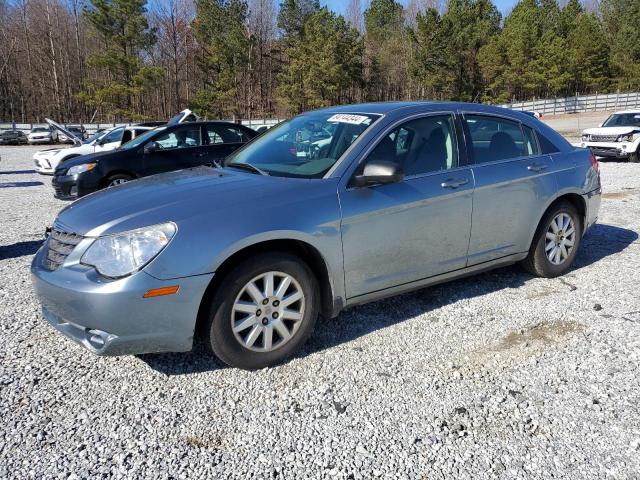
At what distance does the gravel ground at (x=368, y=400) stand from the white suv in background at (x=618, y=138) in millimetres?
12885

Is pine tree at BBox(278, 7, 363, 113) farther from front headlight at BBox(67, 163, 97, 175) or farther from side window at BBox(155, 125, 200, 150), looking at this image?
front headlight at BBox(67, 163, 97, 175)

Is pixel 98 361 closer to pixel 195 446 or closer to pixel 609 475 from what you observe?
pixel 195 446

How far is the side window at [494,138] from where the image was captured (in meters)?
4.23

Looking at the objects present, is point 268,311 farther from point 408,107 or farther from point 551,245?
point 551,245

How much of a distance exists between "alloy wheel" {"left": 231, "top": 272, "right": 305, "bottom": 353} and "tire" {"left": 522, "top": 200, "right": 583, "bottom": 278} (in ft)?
8.09

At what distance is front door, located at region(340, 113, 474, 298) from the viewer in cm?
348

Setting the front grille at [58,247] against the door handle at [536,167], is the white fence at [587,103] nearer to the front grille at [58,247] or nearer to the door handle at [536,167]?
the door handle at [536,167]

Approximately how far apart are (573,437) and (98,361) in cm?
282

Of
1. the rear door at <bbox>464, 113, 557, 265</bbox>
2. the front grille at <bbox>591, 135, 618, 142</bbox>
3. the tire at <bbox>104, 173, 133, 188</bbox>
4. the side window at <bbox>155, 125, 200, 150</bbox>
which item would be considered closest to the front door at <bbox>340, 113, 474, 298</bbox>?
the rear door at <bbox>464, 113, 557, 265</bbox>

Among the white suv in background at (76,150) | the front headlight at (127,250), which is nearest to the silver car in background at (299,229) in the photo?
the front headlight at (127,250)

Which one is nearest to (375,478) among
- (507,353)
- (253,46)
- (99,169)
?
(507,353)

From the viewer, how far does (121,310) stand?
2.81 metres

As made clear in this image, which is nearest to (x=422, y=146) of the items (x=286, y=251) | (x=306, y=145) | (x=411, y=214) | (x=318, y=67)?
(x=411, y=214)

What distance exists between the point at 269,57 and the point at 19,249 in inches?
2250
